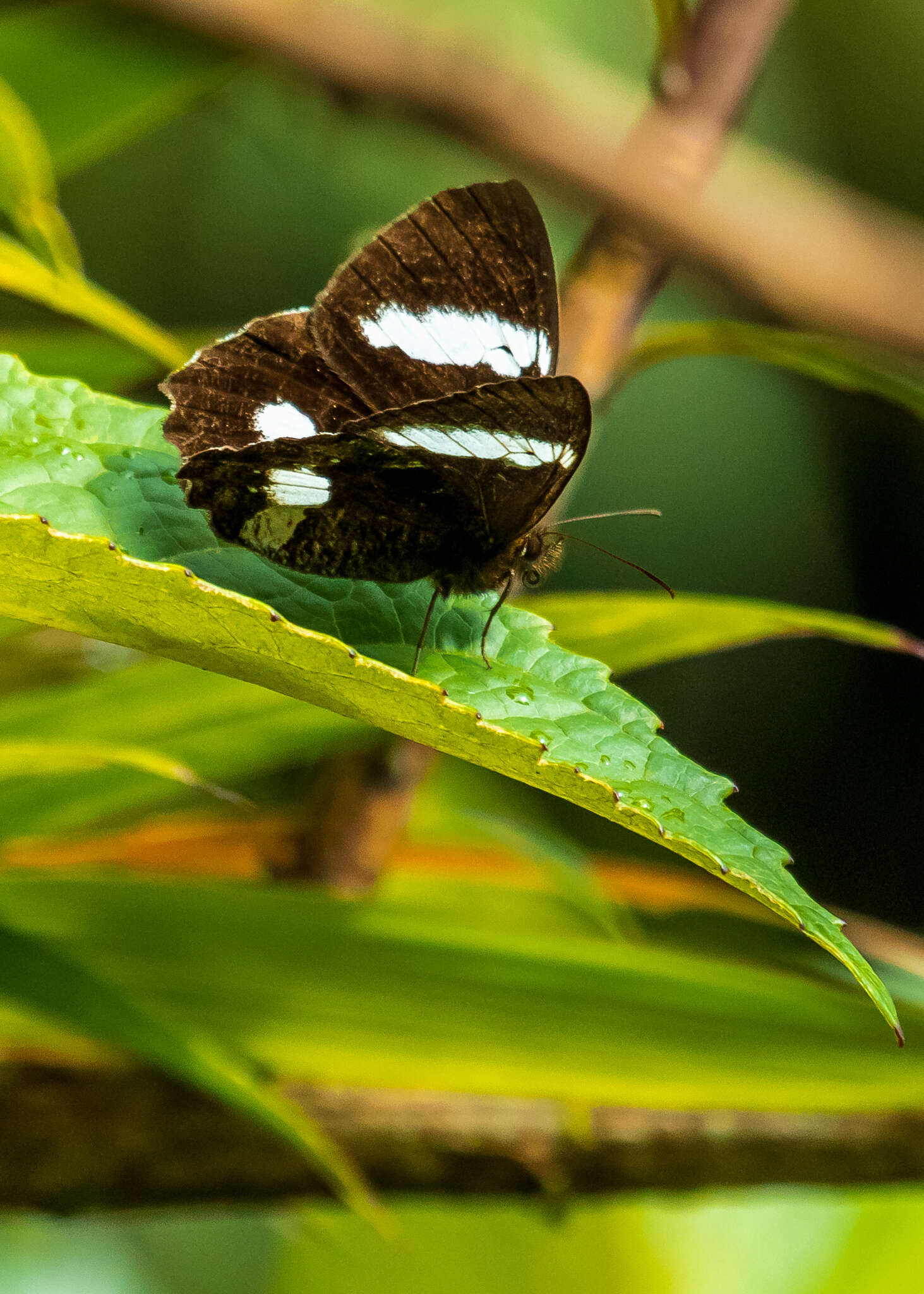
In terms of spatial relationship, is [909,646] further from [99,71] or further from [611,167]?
[99,71]

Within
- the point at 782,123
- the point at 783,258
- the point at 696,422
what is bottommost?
the point at 696,422

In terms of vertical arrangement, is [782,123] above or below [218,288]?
above

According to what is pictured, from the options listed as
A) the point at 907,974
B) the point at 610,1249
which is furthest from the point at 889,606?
the point at 907,974

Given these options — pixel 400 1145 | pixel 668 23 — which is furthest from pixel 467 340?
pixel 400 1145

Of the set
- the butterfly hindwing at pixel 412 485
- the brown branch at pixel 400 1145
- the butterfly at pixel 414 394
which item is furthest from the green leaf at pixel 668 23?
the brown branch at pixel 400 1145

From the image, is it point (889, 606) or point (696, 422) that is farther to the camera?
point (696, 422)

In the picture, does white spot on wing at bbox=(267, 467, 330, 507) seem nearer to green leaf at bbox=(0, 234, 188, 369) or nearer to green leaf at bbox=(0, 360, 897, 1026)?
green leaf at bbox=(0, 360, 897, 1026)

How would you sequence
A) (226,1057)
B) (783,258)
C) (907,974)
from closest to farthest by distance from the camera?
(783,258) < (226,1057) < (907,974)

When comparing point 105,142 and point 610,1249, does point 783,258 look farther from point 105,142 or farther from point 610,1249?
point 610,1249

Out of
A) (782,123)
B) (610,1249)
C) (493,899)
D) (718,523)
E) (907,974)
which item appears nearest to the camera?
(907,974)
